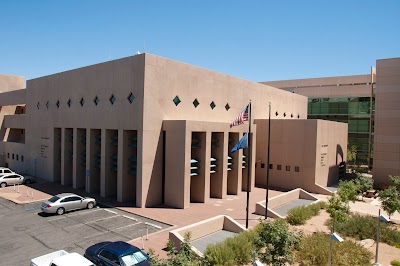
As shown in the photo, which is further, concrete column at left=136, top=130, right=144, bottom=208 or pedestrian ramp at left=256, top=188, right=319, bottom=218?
concrete column at left=136, top=130, right=144, bottom=208

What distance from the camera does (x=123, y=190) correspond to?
23.9 meters

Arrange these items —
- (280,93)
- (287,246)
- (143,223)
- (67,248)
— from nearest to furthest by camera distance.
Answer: (287,246)
(67,248)
(143,223)
(280,93)

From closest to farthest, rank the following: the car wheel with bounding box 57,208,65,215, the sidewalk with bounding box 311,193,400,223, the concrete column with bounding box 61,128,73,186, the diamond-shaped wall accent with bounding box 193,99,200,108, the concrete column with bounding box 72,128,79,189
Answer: the car wheel with bounding box 57,208,65,215
the sidewalk with bounding box 311,193,400,223
the diamond-shaped wall accent with bounding box 193,99,200,108
the concrete column with bounding box 72,128,79,189
the concrete column with bounding box 61,128,73,186

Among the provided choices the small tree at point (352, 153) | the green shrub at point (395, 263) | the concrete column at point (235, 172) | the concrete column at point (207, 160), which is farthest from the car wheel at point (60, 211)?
the small tree at point (352, 153)

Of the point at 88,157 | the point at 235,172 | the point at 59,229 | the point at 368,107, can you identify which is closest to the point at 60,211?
the point at 59,229

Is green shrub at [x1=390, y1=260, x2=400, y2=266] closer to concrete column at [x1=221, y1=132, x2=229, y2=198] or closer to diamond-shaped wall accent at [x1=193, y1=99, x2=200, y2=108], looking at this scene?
concrete column at [x1=221, y1=132, x2=229, y2=198]

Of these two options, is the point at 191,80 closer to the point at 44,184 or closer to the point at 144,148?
the point at 144,148

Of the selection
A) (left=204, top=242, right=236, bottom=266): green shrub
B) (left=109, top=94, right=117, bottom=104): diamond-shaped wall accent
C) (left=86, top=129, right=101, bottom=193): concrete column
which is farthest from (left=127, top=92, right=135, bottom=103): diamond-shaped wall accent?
(left=204, top=242, right=236, bottom=266): green shrub

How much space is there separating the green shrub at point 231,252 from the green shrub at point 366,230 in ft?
22.8

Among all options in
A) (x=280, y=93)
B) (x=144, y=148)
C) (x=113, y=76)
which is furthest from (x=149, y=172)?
(x=280, y=93)

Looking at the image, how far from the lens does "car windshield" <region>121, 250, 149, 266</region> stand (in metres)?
12.1

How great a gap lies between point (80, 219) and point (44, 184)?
12667mm

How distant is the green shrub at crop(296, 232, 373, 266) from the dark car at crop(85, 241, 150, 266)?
6866 mm

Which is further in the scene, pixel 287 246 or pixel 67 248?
pixel 67 248
